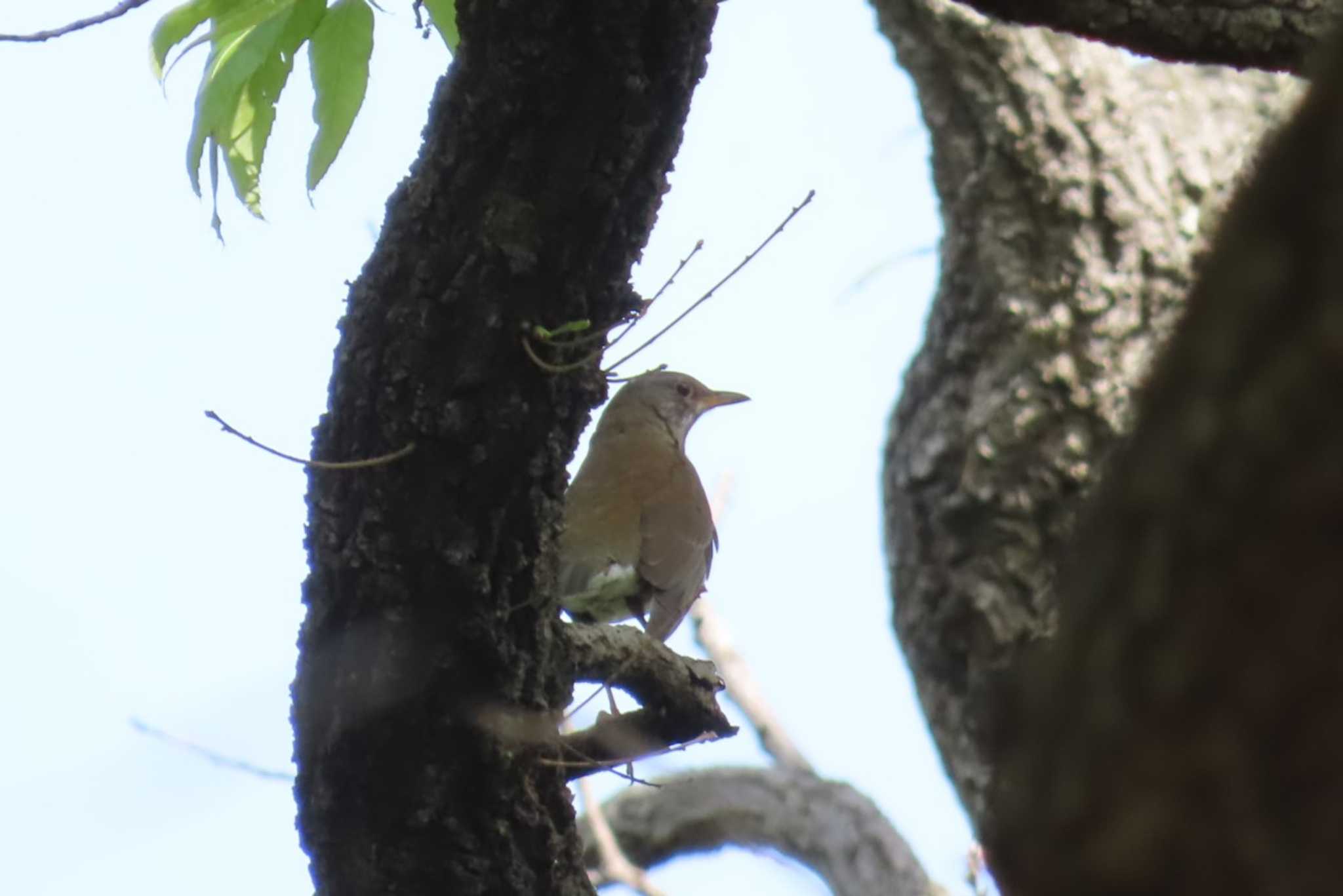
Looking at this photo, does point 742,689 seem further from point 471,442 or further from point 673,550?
point 471,442

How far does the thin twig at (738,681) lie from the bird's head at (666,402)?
40.9 inches

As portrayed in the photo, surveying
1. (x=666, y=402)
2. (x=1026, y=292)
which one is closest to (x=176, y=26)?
(x=666, y=402)

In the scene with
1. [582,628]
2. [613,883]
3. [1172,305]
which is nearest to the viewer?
[582,628]

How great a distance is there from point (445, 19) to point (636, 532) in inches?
111

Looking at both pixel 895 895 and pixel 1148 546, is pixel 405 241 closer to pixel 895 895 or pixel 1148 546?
pixel 1148 546

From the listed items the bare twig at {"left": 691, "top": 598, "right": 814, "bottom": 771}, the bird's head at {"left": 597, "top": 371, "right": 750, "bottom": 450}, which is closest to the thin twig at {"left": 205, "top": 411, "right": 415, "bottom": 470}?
the bird's head at {"left": 597, "top": 371, "right": 750, "bottom": 450}

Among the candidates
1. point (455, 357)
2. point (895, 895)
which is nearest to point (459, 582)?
point (455, 357)

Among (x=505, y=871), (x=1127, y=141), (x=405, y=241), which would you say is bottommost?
(x=505, y=871)

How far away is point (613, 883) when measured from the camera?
7.62 m

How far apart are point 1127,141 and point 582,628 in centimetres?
632

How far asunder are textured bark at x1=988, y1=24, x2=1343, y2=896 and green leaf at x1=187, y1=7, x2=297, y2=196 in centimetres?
219

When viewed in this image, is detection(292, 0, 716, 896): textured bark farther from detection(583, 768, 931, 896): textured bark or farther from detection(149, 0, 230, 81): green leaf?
detection(583, 768, 931, 896): textured bark

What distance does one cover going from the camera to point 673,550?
5555 millimetres

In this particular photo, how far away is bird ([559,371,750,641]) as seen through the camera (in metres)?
5.33
